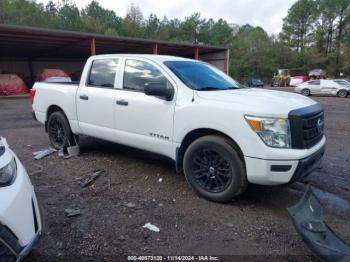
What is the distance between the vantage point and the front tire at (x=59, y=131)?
6.00 metres

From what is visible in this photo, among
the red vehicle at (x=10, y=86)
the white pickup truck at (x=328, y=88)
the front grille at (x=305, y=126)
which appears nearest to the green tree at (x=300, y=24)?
the white pickup truck at (x=328, y=88)

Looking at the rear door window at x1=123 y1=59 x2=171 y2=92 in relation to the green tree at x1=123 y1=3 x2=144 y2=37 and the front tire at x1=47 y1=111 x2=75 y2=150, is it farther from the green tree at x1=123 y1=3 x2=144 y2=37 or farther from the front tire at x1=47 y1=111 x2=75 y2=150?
the green tree at x1=123 y1=3 x2=144 y2=37

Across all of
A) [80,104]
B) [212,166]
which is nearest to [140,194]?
[212,166]

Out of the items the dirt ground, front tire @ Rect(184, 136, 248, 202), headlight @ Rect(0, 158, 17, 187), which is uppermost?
headlight @ Rect(0, 158, 17, 187)

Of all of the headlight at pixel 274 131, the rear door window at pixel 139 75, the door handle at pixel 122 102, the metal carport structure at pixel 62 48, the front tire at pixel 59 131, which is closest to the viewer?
the headlight at pixel 274 131

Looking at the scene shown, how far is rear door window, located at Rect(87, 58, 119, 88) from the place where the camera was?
514 centimetres

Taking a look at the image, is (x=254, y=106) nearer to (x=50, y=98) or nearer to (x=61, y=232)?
(x=61, y=232)

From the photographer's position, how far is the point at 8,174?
92.1 inches

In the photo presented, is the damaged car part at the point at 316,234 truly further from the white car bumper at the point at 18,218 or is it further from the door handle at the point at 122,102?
the door handle at the point at 122,102

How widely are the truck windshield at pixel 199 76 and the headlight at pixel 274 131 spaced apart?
116 cm

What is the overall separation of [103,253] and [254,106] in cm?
229

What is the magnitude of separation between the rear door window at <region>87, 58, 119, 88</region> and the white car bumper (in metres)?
2.88

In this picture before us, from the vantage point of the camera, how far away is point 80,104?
18.1 ft

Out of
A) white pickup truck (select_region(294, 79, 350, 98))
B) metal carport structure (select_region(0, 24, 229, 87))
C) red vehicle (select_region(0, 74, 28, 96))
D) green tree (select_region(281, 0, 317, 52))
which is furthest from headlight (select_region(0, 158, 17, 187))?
green tree (select_region(281, 0, 317, 52))
